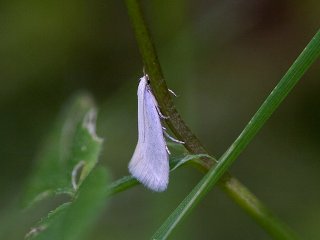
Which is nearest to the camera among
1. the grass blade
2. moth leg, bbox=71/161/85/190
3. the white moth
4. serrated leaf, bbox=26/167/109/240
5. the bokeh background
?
serrated leaf, bbox=26/167/109/240

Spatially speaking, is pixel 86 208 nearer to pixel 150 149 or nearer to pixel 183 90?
pixel 150 149

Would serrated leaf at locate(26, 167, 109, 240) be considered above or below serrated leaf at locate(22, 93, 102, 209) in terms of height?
above

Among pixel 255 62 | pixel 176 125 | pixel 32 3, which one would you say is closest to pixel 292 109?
pixel 255 62

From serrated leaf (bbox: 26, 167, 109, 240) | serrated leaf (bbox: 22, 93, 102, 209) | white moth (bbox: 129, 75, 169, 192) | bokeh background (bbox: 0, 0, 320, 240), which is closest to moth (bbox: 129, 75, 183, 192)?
white moth (bbox: 129, 75, 169, 192)

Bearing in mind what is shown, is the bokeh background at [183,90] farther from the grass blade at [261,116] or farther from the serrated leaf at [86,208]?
the serrated leaf at [86,208]

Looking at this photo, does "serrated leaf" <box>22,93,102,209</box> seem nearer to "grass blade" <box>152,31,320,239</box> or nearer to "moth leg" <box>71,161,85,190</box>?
"moth leg" <box>71,161,85,190</box>

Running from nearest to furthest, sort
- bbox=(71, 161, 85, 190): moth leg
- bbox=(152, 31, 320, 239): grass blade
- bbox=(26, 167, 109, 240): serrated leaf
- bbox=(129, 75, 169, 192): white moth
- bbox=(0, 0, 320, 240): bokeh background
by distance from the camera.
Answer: bbox=(26, 167, 109, 240): serrated leaf, bbox=(152, 31, 320, 239): grass blade, bbox=(129, 75, 169, 192): white moth, bbox=(71, 161, 85, 190): moth leg, bbox=(0, 0, 320, 240): bokeh background
